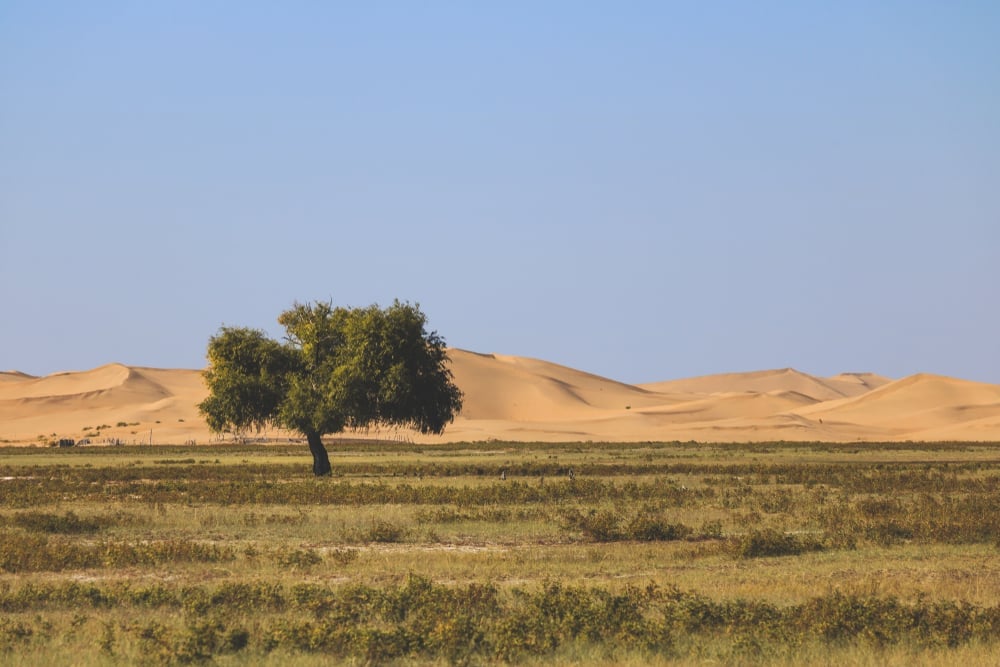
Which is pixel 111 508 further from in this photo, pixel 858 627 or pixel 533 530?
pixel 858 627

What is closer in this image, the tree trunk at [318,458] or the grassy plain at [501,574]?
the grassy plain at [501,574]

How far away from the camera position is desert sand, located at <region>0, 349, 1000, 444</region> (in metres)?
121

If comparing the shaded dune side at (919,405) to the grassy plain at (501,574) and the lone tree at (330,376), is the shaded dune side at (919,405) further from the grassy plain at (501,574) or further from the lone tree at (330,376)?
the grassy plain at (501,574)

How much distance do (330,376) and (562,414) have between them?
117 metres

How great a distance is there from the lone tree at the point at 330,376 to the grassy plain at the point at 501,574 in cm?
1116

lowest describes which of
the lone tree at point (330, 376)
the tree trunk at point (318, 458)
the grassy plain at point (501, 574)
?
the grassy plain at point (501, 574)

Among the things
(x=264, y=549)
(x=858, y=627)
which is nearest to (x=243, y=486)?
(x=264, y=549)

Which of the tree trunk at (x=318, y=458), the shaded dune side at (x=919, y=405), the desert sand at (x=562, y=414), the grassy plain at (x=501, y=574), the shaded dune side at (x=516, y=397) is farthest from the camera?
the shaded dune side at (x=516, y=397)

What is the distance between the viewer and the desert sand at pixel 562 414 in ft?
397

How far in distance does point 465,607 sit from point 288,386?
139 feet

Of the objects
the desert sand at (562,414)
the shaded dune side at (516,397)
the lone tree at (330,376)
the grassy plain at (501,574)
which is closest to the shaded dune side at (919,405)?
the desert sand at (562,414)

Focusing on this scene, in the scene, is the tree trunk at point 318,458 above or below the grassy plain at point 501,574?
above

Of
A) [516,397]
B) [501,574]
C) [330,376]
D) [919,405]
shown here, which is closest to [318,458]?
[330,376]

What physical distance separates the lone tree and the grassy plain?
11.2 m
